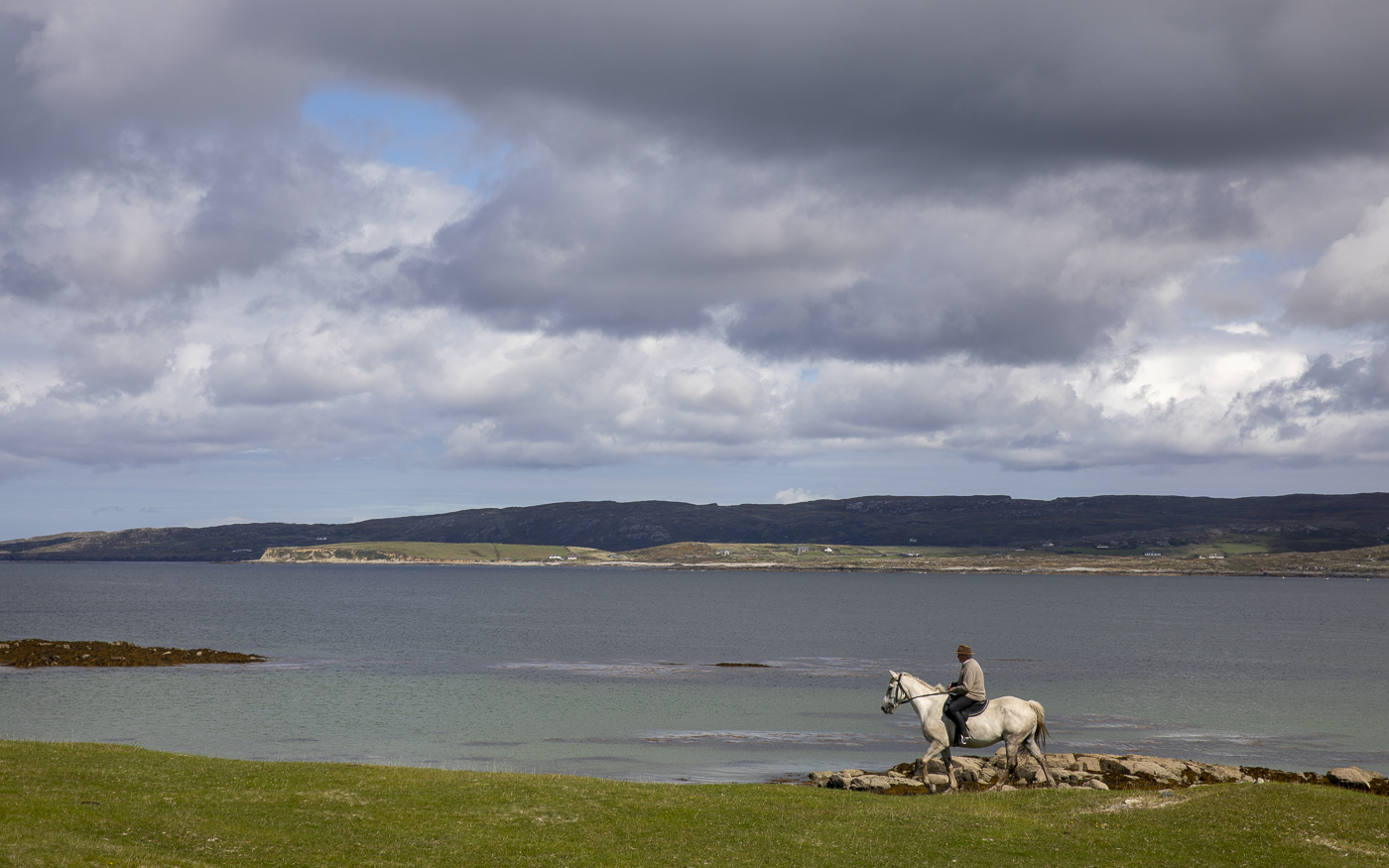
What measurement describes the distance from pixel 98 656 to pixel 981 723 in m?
71.7

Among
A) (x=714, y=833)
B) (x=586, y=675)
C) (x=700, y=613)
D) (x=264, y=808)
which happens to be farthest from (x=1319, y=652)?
(x=264, y=808)

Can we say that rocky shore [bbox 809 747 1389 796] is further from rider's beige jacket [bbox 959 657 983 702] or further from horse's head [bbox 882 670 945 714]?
rider's beige jacket [bbox 959 657 983 702]

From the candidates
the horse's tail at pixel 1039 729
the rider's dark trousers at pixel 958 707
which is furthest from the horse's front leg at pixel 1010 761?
the rider's dark trousers at pixel 958 707

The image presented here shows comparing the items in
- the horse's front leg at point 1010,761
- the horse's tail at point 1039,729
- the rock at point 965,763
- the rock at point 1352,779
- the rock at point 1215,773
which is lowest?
the rock at point 1215,773

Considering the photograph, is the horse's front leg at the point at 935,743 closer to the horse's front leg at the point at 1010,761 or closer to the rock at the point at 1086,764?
the horse's front leg at the point at 1010,761

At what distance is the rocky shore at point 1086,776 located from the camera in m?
33.1

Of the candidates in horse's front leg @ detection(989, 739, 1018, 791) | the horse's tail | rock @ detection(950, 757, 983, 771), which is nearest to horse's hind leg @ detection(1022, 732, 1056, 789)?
the horse's tail

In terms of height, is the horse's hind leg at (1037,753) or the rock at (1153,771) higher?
the horse's hind leg at (1037,753)

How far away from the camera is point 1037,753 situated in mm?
32906

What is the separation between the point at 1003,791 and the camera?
2955 centimetres

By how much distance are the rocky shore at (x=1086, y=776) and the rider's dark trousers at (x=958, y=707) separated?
2.37 metres

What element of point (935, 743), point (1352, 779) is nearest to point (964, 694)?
point (935, 743)

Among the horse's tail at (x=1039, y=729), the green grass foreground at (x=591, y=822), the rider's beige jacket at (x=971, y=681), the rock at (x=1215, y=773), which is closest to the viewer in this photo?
the green grass foreground at (x=591, y=822)

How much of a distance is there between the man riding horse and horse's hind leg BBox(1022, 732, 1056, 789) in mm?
2539
